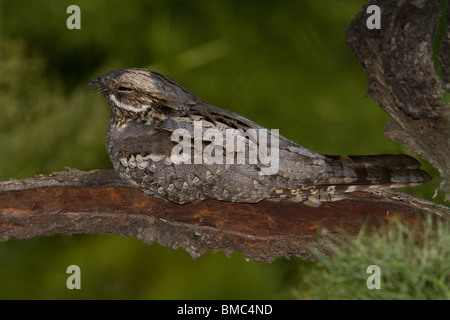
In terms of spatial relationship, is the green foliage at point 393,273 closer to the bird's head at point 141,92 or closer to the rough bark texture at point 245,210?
the rough bark texture at point 245,210

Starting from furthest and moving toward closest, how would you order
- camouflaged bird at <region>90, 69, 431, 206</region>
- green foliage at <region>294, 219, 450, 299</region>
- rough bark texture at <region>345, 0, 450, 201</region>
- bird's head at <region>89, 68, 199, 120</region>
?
1. bird's head at <region>89, 68, 199, 120</region>
2. camouflaged bird at <region>90, 69, 431, 206</region>
3. rough bark texture at <region>345, 0, 450, 201</region>
4. green foliage at <region>294, 219, 450, 299</region>

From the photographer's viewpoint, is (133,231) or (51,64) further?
(51,64)

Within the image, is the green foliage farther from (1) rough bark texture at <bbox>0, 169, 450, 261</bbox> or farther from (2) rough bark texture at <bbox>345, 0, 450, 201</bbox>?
(2) rough bark texture at <bbox>345, 0, 450, 201</bbox>

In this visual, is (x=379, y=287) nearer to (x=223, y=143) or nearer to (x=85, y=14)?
(x=223, y=143)

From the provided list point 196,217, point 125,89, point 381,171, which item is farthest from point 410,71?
point 125,89

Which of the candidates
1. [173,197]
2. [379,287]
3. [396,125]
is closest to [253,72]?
[396,125]

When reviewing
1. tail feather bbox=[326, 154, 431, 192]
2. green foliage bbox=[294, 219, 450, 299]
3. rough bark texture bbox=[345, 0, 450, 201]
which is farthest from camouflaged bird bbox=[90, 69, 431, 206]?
green foliage bbox=[294, 219, 450, 299]
